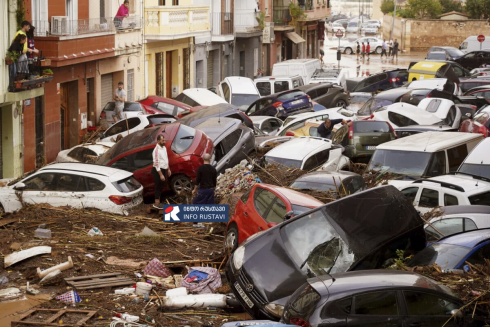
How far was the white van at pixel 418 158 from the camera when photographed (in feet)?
62.7

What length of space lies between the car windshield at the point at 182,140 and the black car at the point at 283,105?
11.6 m

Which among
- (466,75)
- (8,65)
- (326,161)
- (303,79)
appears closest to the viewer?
(326,161)

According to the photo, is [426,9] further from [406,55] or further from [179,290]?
[179,290]

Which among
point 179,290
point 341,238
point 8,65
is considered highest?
point 8,65

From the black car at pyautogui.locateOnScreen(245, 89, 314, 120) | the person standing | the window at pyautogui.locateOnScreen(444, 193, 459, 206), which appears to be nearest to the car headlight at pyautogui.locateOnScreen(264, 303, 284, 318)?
the person standing

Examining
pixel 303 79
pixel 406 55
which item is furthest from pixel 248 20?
pixel 406 55

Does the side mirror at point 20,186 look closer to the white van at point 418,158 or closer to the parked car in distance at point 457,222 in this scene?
the white van at point 418,158

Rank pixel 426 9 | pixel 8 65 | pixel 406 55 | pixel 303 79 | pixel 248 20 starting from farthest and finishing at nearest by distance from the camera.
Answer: pixel 426 9 → pixel 406 55 → pixel 248 20 → pixel 303 79 → pixel 8 65

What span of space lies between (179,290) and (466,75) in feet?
115

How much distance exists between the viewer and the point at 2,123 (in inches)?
920

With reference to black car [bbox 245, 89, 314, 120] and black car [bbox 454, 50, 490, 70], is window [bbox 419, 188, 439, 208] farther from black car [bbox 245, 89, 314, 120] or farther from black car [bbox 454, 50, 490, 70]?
black car [bbox 454, 50, 490, 70]

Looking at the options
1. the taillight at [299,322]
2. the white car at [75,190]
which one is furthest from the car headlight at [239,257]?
the white car at [75,190]

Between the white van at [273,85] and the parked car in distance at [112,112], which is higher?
the white van at [273,85]

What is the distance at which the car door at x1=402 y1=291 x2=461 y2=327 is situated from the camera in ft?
31.0
